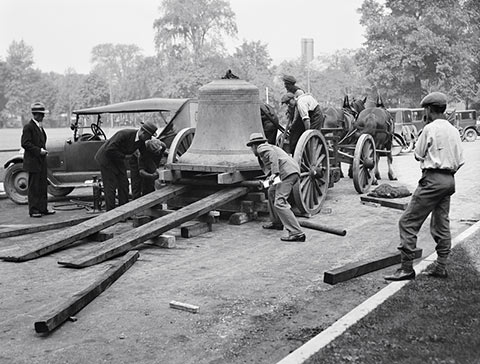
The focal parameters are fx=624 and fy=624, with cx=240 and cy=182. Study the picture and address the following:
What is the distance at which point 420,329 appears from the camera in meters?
4.73

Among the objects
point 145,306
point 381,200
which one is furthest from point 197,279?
point 381,200

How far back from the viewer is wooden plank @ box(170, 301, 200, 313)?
5.42 m

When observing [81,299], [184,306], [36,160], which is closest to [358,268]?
[184,306]

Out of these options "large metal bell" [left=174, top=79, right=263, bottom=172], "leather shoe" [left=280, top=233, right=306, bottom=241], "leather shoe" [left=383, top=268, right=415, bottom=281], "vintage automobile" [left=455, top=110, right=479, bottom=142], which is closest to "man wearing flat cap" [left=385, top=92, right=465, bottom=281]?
"leather shoe" [left=383, top=268, right=415, bottom=281]

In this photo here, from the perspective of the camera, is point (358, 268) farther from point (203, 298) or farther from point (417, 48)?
point (417, 48)

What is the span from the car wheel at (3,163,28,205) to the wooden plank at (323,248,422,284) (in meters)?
8.02

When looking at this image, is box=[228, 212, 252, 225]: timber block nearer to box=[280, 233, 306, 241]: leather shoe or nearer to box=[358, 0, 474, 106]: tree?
box=[280, 233, 306, 241]: leather shoe

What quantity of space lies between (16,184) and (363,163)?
708cm

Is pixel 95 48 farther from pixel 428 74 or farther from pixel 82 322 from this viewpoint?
pixel 82 322

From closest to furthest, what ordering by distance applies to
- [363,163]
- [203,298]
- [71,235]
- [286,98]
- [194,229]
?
[203,298] → [71,235] → [194,229] → [286,98] → [363,163]

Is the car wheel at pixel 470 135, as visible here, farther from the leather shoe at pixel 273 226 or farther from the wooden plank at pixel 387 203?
the leather shoe at pixel 273 226

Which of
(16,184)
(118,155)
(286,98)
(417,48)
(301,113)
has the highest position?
(417,48)

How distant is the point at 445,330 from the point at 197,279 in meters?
2.67

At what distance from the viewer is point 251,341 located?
4750 mm
